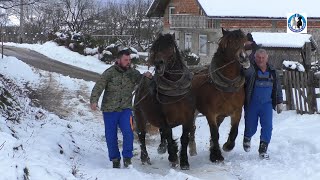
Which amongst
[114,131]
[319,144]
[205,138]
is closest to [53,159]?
[114,131]

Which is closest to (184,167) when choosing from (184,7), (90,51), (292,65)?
(292,65)

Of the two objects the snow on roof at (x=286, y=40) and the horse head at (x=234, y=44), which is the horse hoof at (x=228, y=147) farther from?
the snow on roof at (x=286, y=40)

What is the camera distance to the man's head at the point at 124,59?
7.11 m

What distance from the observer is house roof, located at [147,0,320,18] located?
35.1 m

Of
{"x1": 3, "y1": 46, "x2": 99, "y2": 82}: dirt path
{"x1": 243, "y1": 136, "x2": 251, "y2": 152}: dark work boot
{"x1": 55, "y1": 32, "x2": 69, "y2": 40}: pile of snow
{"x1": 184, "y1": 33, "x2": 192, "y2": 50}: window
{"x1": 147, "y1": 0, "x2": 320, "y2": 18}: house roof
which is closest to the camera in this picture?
{"x1": 243, "y1": 136, "x2": 251, "y2": 152}: dark work boot

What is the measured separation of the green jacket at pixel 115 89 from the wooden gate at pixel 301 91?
6.41 metres

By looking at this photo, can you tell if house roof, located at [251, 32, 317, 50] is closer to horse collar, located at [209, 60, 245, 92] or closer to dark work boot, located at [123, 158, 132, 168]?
horse collar, located at [209, 60, 245, 92]

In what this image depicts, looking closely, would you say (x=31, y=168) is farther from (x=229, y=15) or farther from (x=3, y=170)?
(x=229, y=15)

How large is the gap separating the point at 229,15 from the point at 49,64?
43.9 ft

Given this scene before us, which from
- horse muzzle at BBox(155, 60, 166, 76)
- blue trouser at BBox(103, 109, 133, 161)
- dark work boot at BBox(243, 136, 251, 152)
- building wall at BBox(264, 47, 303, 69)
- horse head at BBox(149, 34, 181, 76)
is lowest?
dark work boot at BBox(243, 136, 251, 152)

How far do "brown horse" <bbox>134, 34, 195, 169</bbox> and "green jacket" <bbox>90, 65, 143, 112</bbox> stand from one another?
0.34m

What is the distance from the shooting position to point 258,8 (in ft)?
118

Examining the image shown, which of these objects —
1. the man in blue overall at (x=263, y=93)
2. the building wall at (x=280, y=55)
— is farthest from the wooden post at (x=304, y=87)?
the man in blue overall at (x=263, y=93)

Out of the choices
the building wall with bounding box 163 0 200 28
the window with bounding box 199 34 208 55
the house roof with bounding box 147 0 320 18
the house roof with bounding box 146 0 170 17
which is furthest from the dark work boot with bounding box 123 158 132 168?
the house roof with bounding box 146 0 170 17
